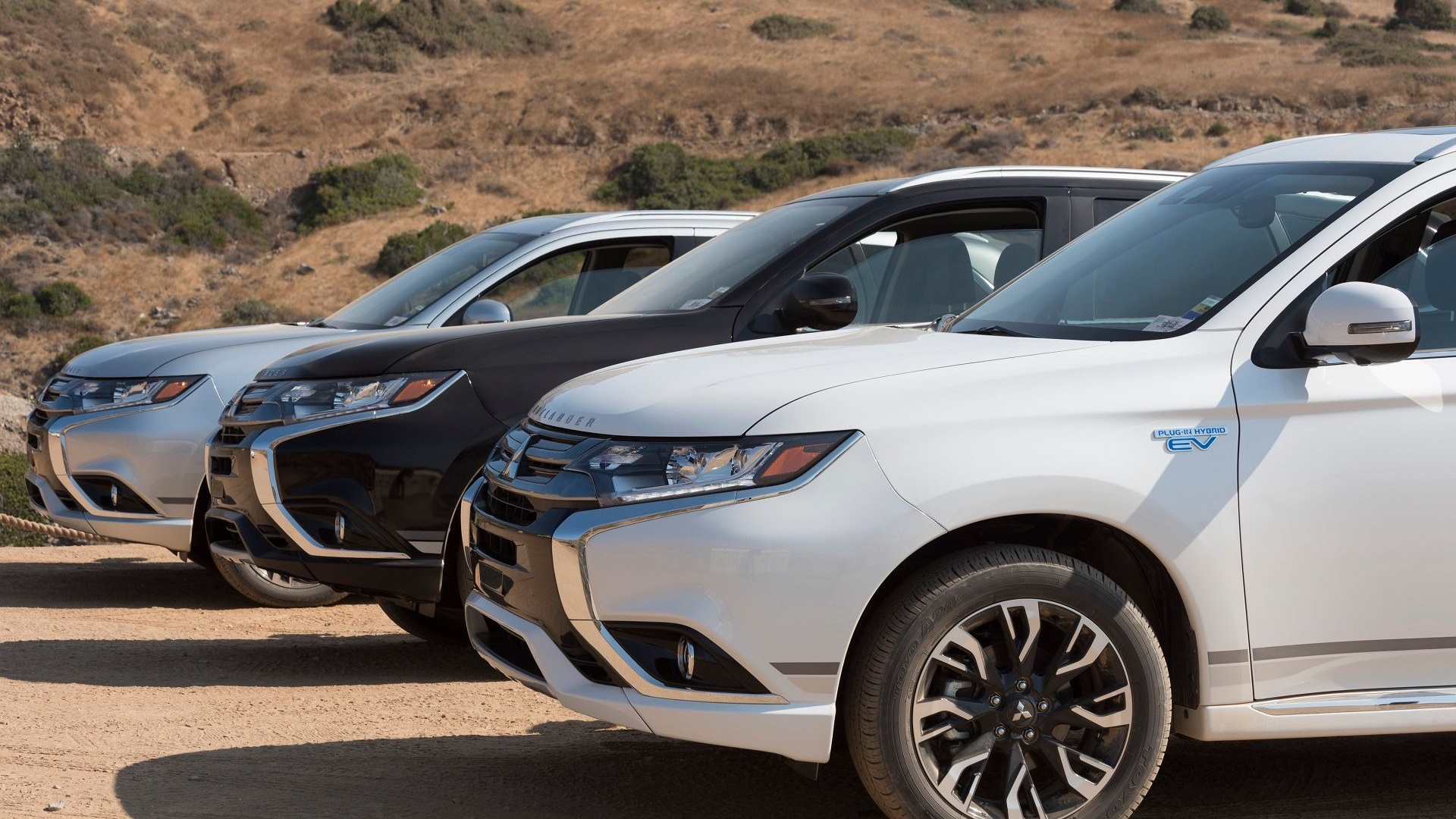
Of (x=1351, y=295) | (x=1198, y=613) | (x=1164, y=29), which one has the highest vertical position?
(x=1351, y=295)

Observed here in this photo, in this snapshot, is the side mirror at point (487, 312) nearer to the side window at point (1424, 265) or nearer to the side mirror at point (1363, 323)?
the side window at point (1424, 265)

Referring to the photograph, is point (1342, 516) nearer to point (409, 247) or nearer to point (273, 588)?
point (273, 588)

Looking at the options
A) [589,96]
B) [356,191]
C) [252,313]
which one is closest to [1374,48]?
[589,96]

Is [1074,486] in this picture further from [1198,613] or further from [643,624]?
[643,624]

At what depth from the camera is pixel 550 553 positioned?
3732mm

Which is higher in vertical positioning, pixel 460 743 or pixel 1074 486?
pixel 1074 486

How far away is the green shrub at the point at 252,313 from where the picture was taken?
35875mm

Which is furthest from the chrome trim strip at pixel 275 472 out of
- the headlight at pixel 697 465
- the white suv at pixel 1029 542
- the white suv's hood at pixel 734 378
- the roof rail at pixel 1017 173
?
the headlight at pixel 697 465

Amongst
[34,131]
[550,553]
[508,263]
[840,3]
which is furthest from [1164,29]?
[550,553]

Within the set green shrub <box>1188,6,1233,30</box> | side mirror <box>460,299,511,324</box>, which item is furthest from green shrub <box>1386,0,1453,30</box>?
side mirror <box>460,299,511,324</box>

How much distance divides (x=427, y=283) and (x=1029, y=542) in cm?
465

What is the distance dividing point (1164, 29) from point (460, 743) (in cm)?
5730

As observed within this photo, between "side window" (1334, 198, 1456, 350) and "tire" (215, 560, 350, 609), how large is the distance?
514cm

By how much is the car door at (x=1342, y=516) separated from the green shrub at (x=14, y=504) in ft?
31.1
